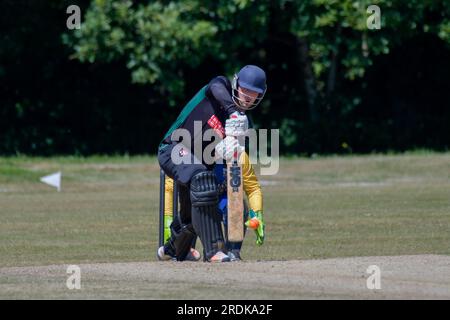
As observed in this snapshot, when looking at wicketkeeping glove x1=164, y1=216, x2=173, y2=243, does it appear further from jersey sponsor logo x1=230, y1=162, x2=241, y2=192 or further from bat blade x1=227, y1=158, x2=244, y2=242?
jersey sponsor logo x1=230, y1=162, x2=241, y2=192

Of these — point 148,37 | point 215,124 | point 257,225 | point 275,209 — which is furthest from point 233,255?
point 148,37

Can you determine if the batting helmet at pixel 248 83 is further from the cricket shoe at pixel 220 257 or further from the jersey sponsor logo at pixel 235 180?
the cricket shoe at pixel 220 257

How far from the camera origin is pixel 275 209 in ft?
68.3

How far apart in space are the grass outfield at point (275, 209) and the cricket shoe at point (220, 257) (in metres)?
1.70

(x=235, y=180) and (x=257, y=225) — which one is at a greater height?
(x=235, y=180)

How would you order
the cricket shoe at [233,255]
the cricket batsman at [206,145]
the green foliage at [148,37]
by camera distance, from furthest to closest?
the green foliage at [148,37], the cricket shoe at [233,255], the cricket batsman at [206,145]

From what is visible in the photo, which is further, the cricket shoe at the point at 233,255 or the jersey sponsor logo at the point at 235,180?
the cricket shoe at the point at 233,255

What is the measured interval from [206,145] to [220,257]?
1.06 m

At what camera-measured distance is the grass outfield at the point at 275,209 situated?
15.1 meters

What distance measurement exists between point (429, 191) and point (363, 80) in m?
12.3

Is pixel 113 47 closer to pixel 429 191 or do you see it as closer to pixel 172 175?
pixel 429 191

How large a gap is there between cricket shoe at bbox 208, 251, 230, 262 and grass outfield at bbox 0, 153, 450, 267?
1.70 meters

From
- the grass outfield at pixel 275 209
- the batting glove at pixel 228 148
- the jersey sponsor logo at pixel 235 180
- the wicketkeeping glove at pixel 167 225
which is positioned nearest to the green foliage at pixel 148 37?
the grass outfield at pixel 275 209

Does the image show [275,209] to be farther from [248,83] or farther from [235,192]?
[248,83]
